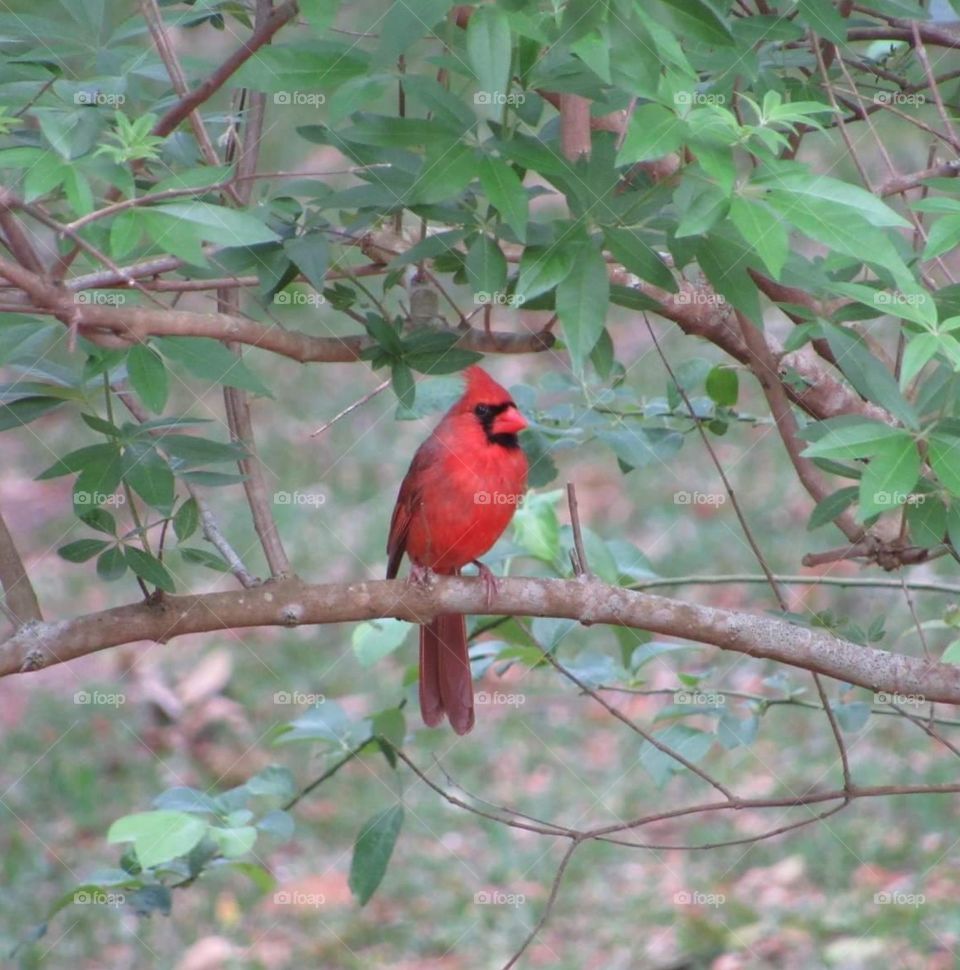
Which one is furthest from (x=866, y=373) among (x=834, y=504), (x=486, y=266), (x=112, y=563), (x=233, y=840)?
(x=233, y=840)

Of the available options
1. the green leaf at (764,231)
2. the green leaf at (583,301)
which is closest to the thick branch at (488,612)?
the green leaf at (583,301)

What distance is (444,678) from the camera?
10.2 feet

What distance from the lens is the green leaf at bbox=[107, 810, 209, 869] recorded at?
2.14 m

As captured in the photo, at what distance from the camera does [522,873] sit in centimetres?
457

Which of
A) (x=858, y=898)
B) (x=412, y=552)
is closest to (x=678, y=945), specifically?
(x=858, y=898)

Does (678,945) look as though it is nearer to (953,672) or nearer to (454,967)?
(454,967)

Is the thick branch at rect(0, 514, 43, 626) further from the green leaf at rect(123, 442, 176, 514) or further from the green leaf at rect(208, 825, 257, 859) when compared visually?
the green leaf at rect(208, 825, 257, 859)

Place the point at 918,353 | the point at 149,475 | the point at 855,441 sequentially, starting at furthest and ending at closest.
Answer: the point at 149,475 → the point at 855,441 → the point at 918,353

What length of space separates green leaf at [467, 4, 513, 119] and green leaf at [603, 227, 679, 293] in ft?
1.18

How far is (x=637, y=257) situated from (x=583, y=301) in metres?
0.11

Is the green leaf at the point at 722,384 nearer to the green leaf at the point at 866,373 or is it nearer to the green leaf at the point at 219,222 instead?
the green leaf at the point at 866,373

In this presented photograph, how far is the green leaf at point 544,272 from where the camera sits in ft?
5.66

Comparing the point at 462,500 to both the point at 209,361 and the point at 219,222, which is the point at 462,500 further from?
the point at 219,222

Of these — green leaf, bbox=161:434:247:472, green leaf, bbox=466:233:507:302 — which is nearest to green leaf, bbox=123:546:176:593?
green leaf, bbox=161:434:247:472
